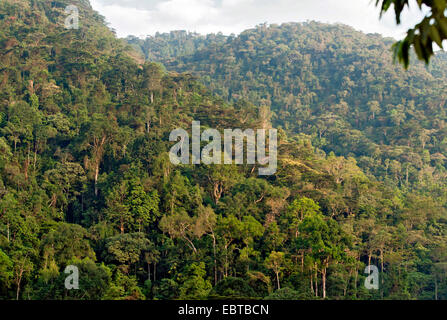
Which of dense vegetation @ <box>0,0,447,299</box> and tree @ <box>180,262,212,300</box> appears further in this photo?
dense vegetation @ <box>0,0,447,299</box>

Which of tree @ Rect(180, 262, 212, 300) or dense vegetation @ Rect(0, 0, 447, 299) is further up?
dense vegetation @ Rect(0, 0, 447, 299)

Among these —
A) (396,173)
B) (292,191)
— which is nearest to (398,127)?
(396,173)

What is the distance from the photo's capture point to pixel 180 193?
16.6 m

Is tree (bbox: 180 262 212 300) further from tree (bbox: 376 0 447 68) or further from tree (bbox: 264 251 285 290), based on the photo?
tree (bbox: 376 0 447 68)

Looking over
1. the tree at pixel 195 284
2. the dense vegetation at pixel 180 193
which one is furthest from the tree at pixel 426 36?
the tree at pixel 195 284

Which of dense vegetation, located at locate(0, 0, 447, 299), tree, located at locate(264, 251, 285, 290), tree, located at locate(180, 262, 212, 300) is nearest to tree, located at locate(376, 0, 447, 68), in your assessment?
dense vegetation, located at locate(0, 0, 447, 299)

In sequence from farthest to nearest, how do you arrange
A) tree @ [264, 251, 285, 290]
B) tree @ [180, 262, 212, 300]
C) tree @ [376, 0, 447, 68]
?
tree @ [264, 251, 285, 290]
tree @ [180, 262, 212, 300]
tree @ [376, 0, 447, 68]

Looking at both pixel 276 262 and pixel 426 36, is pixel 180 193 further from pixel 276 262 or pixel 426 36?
pixel 426 36

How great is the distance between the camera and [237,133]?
21.4 metres

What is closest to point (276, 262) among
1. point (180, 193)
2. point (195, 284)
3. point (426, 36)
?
point (195, 284)

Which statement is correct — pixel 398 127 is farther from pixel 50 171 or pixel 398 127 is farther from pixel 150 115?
pixel 50 171

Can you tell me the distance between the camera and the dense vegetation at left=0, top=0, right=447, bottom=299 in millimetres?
12656

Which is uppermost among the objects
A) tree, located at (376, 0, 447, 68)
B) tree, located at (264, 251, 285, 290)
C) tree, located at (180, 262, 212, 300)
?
tree, located at (376, 0, 447, 68)

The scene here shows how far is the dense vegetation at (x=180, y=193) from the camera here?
41.5ft
